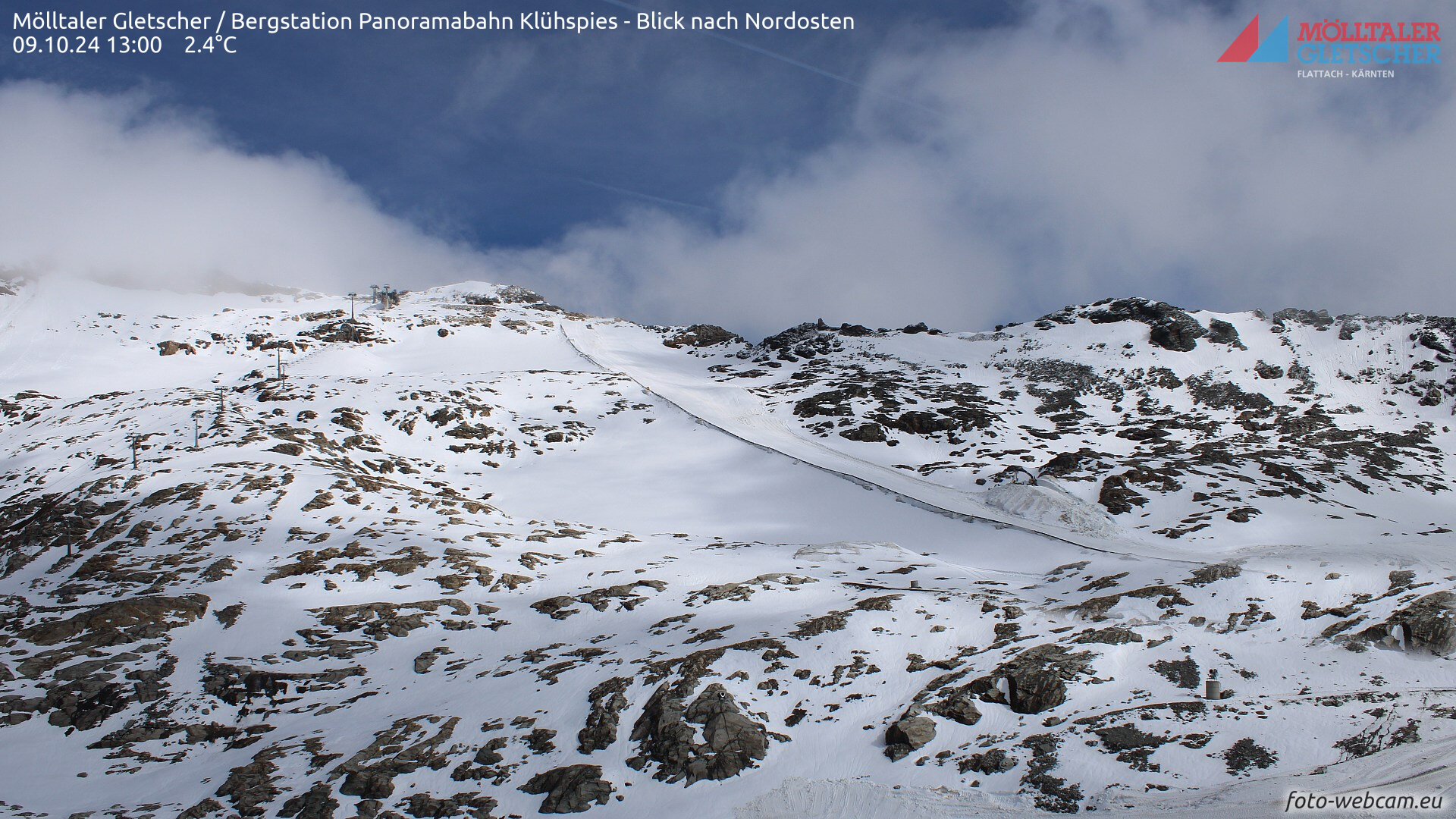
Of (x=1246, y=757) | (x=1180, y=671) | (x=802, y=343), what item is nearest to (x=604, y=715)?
(x=1246, y=757)

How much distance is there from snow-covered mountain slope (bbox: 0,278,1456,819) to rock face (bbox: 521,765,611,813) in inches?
2.4

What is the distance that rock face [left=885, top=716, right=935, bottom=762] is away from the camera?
10.7 m

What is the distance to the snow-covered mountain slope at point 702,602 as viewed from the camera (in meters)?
10.5

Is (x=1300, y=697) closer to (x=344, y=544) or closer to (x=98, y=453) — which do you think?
(x=344, y=544)

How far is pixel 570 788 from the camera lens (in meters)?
10.5

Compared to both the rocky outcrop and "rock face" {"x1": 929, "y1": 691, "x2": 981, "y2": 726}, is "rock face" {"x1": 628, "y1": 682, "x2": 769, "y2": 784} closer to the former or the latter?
the rocky outcrop

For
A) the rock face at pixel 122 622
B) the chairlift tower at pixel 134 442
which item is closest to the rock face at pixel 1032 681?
the rock face at pixel 122 622

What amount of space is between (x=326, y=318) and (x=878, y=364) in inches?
2597

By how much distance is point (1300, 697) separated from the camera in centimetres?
1079

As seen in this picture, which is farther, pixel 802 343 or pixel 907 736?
pixel 802 343

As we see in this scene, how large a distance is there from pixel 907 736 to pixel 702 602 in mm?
9258

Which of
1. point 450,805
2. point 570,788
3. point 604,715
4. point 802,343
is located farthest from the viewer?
point 802,343

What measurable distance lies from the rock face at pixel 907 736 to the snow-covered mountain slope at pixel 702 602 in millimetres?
50

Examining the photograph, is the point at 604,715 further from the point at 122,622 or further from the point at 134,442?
the point at 134,442
